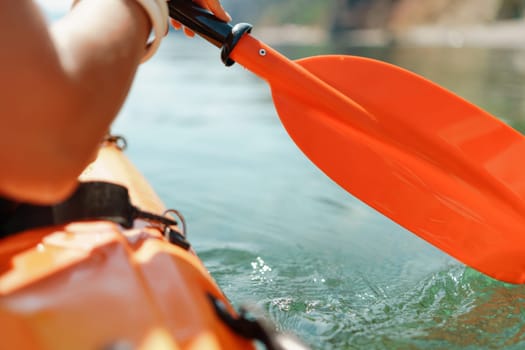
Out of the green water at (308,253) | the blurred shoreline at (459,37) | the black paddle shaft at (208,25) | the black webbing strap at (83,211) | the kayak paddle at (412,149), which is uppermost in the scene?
the blurred shoreline at (459,37)

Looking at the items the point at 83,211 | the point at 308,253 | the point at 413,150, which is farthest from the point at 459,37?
the point at 83,211

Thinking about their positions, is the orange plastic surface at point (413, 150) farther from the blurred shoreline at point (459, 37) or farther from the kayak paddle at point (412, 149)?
the blurred shoreline at point (459, 37)

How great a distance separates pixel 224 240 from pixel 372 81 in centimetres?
102

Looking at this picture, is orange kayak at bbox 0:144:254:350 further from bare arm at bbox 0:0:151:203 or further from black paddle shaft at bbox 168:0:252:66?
black paddle shaft at bbox 168:0:252:66

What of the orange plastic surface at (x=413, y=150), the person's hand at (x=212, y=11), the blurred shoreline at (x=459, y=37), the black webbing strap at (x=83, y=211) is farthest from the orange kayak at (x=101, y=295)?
the blurred shoreline at (x=459, y=37)

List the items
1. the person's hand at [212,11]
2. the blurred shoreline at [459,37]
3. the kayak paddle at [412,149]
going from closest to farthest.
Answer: the person's hand at [212,11] < the kayak paddle at [412,149] < the blurred shoreline at [459,37]

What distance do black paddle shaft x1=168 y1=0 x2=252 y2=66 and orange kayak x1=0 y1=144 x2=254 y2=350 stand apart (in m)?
0.75

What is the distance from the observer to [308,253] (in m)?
2.42

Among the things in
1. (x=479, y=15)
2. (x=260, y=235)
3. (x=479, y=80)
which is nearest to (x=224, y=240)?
(x=260, y=235)

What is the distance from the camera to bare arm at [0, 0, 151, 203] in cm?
64

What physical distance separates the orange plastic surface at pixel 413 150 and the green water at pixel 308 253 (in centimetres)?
21

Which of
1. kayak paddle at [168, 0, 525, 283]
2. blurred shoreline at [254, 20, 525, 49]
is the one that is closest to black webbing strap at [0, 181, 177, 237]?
kayak paddle at [168, 0, 525, 283]

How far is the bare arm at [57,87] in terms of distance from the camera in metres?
0.64

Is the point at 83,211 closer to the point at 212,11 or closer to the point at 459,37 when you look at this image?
the point at 212,11
